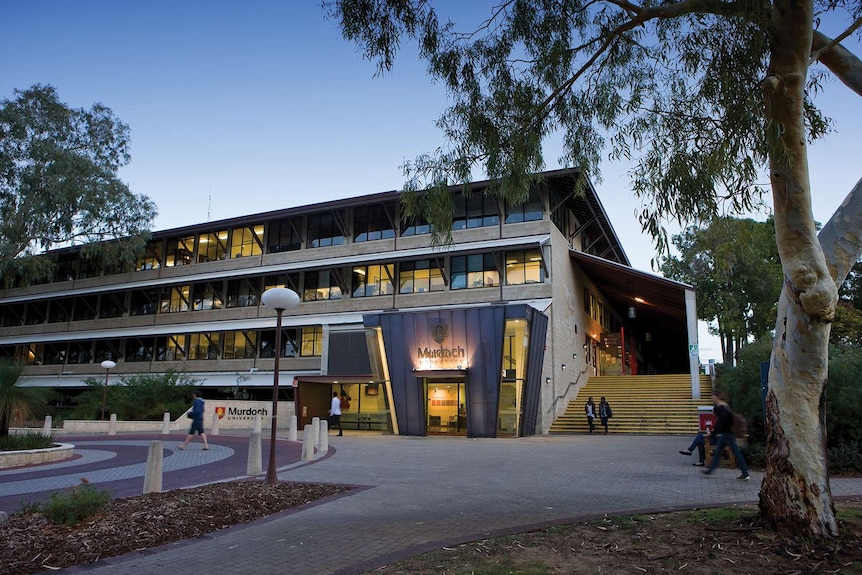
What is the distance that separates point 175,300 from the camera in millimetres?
43438

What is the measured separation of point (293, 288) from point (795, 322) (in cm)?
3443

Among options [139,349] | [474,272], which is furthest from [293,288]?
[139,349]

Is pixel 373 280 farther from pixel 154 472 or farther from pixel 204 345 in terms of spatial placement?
pixel 154 472

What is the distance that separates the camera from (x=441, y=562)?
5570 millimetres

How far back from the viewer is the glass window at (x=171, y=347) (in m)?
42.2

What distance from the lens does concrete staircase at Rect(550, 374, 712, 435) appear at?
26.3 m

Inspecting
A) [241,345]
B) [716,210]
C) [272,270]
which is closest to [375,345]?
[272,270]

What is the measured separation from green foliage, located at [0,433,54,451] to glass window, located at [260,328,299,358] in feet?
70.0

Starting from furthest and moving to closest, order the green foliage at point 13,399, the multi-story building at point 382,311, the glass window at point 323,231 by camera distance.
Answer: the glass window at point 323,231 < the multi-story building at point 382,311 < the green foliage at point 13,399

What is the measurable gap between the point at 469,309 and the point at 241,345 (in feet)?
69.2

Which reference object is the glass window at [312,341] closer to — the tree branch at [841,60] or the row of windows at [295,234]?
the row of windows at [295,234]

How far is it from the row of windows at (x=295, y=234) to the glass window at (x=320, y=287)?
6.29ft

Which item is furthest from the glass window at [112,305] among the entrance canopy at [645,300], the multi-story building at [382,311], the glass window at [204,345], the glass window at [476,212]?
the entrance canopy at [645,300]

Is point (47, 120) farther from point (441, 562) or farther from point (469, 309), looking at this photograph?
point (441, 562)
